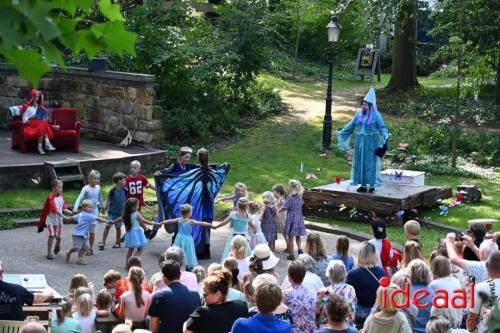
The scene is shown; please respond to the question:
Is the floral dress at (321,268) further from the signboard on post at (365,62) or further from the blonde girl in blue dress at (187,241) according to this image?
the signboard on post at (365,62)

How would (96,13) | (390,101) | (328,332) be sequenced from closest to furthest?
(328,332) < (96,13) < (390,101)

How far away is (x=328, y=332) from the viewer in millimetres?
6820

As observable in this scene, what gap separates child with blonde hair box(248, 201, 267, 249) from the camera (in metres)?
13.3

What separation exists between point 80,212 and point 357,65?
19920mm

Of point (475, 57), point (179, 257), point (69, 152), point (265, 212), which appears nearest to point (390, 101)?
point (475, 57)

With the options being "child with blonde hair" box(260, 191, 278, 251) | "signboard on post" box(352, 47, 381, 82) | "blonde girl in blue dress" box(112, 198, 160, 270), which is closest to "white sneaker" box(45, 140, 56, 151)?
"blonde girl in blue dress" box(112, 198, 160, 270)

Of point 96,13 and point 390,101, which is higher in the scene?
point 96,13

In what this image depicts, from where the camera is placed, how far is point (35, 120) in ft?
64.4

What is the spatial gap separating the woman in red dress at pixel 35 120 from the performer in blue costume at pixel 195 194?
6052 mm

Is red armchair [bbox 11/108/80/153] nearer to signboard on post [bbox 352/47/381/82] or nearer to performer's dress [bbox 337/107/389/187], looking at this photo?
performer's dress [bbox 337/107/389/187]

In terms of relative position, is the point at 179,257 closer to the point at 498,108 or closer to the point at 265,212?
the point at 265,212

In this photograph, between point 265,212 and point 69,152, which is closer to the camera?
point 265,212

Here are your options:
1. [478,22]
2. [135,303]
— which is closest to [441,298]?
[135,303]

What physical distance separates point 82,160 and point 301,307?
459 inches
